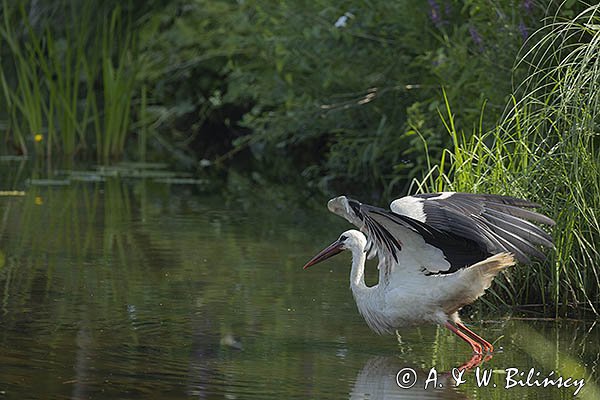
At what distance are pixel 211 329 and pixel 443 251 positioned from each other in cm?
125

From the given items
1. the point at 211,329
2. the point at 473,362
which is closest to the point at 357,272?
the point at 211,329

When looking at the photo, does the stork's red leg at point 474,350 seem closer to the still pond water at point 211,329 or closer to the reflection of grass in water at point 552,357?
the still pond water at point 211,329

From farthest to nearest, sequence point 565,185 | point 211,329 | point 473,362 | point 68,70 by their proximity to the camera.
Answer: point 68,70, point 565,185, point 211,329, point 473,362

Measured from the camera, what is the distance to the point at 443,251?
6141 millimetres

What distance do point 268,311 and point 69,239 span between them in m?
2.85

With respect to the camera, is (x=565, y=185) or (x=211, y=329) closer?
(x=211, y=329)

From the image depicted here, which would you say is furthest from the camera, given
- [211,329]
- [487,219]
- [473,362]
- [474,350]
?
[211,329]

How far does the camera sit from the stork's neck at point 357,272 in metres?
6.46

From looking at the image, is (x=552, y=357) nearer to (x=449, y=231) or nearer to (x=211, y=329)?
(x=449, y=231)

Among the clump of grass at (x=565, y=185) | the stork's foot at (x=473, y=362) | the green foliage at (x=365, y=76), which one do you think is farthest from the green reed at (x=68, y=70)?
the stork's foot at (x=473, y=362)

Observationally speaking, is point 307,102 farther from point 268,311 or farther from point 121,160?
point 268,311

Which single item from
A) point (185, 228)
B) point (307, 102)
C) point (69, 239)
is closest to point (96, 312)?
→ point (69, 239)

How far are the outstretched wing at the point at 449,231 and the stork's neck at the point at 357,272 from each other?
29 cm

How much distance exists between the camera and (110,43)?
47.9ft
